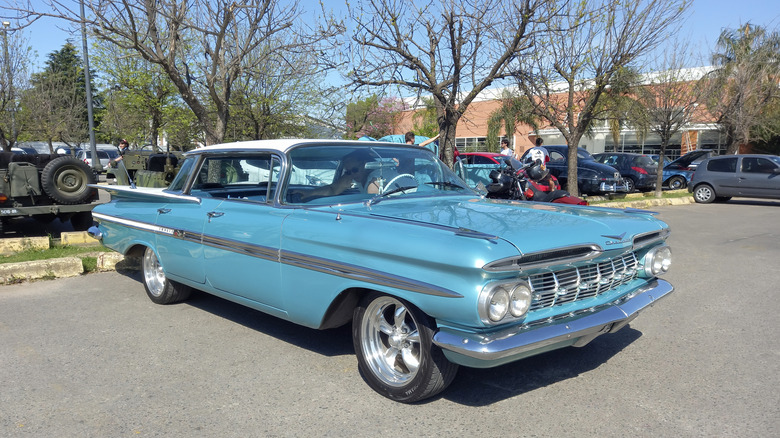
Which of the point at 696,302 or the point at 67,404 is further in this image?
the point at 696,302

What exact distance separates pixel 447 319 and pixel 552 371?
49.2 inches

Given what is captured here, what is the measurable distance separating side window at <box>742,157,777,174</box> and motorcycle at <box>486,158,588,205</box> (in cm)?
1101

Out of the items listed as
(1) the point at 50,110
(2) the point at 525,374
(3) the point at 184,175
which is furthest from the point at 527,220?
(1) the point at 50,110

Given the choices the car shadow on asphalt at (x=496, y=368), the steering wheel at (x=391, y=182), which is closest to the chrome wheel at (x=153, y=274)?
the car shadow on asphalt at (x=496, y=368)

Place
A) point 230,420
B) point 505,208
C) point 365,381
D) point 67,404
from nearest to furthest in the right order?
point 230,420, point 67,404, point 365,381, point 505,208

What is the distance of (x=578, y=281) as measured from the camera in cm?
335

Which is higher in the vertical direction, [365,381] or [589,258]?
[589,258]

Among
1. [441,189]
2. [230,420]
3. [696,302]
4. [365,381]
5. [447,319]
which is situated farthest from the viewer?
[696,302]

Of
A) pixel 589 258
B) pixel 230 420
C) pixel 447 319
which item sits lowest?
pixel 230 420

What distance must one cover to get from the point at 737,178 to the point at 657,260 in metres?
13.7

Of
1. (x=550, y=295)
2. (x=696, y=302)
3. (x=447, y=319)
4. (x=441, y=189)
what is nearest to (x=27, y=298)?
(x=441, y=189)

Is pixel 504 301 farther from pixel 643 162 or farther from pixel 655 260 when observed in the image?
pixel 643 162

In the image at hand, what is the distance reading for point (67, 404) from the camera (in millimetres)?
3449

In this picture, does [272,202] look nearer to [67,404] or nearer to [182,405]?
[182,405]
